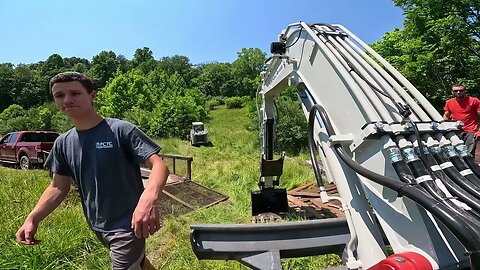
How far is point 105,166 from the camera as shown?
92.5 inches

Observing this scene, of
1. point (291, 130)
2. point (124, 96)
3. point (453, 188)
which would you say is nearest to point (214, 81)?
point (124, 96)

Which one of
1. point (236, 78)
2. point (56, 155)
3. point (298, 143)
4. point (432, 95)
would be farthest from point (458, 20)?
point (236, 78)

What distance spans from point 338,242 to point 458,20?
53.8 ft

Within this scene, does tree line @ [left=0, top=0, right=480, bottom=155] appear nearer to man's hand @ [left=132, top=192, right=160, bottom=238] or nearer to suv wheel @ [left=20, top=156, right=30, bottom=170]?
man's hand @ [left=132, top=192, right=160, bottom=238]

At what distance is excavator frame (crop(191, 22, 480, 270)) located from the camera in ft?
5.65

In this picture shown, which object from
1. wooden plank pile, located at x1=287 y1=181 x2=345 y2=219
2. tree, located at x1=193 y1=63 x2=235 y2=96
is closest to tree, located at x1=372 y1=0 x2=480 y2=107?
wooden plank pile, located at x1=287 y1=181 x2=345 y2=219

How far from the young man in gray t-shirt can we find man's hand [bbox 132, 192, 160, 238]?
37 cm

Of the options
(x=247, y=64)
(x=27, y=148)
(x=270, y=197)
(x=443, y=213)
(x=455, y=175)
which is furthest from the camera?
(x=247, y=64)

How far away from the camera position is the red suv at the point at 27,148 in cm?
1312

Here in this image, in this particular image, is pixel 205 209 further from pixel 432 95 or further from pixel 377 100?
pixel 432 95

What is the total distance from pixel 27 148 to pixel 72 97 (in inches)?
513

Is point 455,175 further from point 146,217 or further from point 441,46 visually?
point 441,46

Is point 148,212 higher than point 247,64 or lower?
lower

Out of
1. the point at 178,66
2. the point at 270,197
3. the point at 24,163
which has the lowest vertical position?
the point at 270,197
